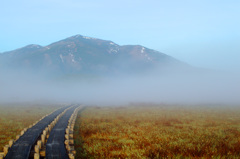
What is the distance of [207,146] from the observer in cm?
1594

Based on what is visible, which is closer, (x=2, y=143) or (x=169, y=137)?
(x=2, y=143)

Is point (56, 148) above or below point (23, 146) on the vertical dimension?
below

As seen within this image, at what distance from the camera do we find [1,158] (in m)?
11.8

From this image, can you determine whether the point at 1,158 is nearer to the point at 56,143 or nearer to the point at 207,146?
the point at 56,143

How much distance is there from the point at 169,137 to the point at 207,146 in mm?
3813

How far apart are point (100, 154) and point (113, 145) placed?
2.40 m

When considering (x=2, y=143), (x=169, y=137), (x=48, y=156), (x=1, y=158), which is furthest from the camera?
(x=169, y=137)

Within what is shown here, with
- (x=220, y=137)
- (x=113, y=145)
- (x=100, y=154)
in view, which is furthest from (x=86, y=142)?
(x=220, y=137)

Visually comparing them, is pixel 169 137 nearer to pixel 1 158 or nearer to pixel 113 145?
pixel 113 145

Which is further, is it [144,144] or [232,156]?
[144,144]

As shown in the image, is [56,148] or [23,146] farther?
[23,146]

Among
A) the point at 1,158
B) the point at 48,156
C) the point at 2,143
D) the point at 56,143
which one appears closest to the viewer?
the point at 1,158

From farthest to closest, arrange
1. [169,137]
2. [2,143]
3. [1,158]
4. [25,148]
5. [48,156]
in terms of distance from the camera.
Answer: [169,137] < [2,143] < [25,148] < [48,156] < [1,158]

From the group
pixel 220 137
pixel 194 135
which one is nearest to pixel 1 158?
pixel 194 135
